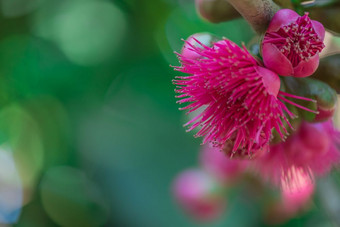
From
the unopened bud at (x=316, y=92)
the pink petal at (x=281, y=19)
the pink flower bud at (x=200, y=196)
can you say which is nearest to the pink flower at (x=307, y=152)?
the unopened bud at (x=316, y=92)

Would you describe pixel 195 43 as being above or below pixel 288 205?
above

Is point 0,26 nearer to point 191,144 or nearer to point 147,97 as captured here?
point 147,97

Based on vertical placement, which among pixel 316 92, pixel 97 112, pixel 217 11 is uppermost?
pixel 217 11

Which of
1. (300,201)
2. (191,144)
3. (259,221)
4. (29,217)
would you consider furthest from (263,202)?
(29,217)

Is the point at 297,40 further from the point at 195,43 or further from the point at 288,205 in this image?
the point at 288,205

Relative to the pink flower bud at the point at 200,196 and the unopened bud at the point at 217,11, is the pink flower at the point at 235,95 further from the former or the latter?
the pink flower bud at the point at 200,196

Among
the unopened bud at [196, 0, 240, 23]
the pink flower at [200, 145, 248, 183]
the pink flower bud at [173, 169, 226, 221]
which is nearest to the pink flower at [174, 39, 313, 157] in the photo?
the unopened bud at [196, 0, 240, 23]

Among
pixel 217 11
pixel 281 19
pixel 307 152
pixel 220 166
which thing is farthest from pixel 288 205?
pixel 281 19
